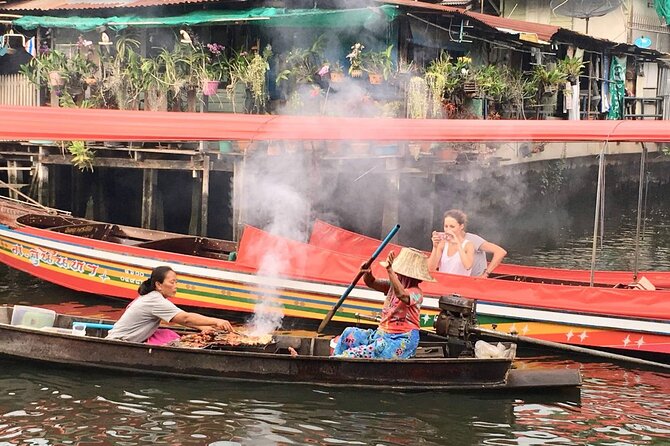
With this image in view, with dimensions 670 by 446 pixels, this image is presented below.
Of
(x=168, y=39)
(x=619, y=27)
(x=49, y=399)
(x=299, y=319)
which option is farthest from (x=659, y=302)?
(x=619, y=27)

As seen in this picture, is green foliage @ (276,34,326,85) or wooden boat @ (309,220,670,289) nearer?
wooden boat @ (309,220,670,289)

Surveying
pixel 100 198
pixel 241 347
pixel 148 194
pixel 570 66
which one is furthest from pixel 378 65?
pixel 241 347

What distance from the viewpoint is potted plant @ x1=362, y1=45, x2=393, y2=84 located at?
1744 centimetres

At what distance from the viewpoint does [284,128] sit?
1258 cm

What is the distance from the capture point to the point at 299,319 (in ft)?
40.9

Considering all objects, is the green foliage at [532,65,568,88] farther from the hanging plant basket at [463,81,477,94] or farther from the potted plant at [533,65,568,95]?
the hanging plant basket at [463,81,477,94]

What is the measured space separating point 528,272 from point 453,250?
1.98m

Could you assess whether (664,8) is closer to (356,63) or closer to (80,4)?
(356,63)

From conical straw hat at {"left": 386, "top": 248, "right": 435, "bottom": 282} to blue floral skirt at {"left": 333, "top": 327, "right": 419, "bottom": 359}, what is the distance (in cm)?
61

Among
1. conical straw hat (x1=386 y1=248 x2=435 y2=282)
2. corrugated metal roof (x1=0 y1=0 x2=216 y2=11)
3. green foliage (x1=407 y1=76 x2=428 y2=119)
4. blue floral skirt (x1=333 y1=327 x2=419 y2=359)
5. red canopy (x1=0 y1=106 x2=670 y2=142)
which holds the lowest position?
blue floral skirt (x1=333 y1=327 x2=419 y2=359)

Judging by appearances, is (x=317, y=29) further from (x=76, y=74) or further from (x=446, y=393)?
(x=446, y=393)

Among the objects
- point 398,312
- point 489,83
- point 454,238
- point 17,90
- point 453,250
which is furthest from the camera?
point 17,90

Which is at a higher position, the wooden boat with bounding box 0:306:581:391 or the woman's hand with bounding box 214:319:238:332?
the woman's hand with bounding box 214:319:238:332

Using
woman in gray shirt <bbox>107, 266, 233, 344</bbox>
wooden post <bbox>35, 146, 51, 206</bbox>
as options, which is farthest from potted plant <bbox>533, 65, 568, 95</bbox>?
woman in gray shirt <bbox>107, 266, 233, 344</bbox>
